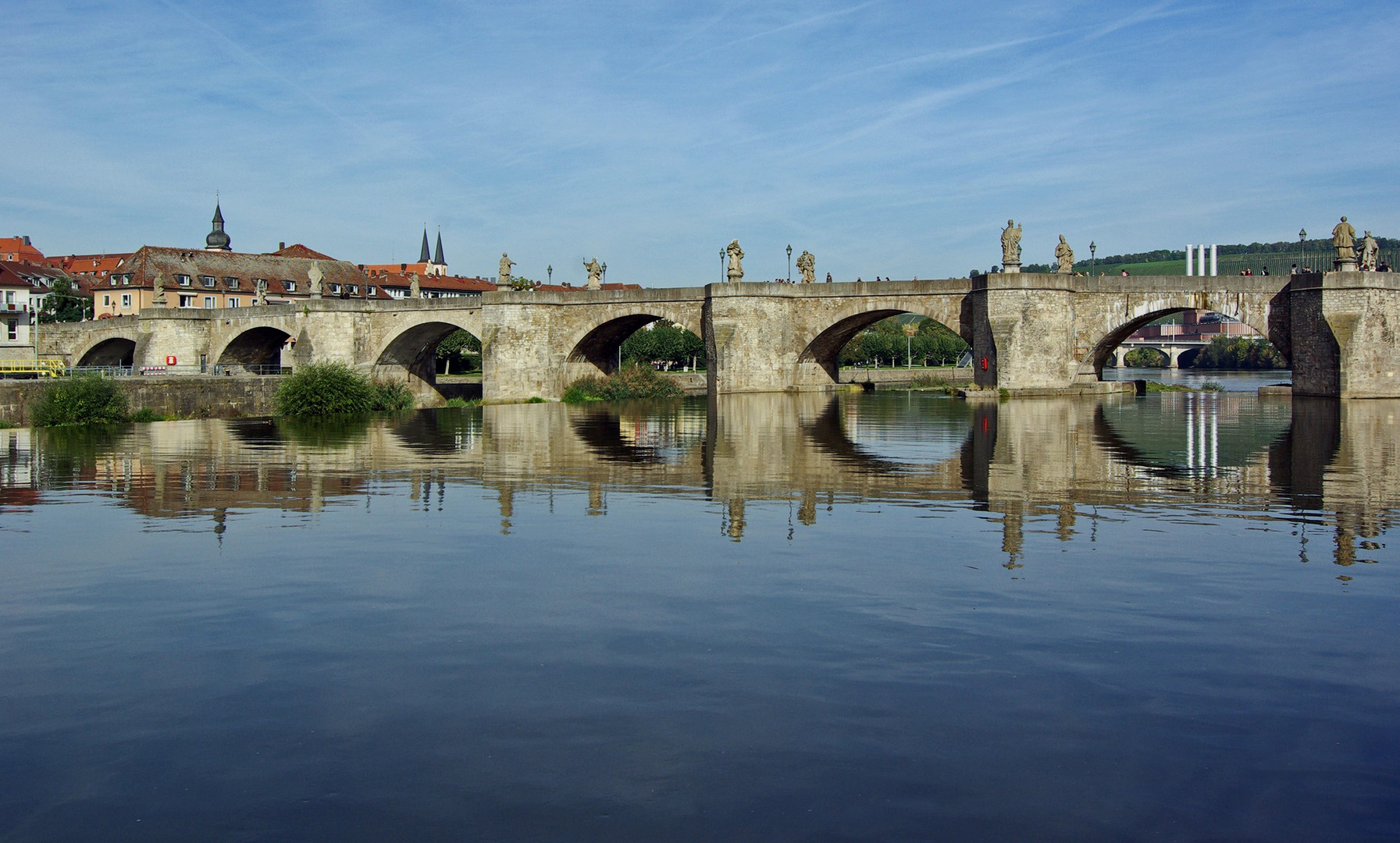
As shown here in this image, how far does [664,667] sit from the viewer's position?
7.59 metres

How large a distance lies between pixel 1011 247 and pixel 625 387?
18.6 metres

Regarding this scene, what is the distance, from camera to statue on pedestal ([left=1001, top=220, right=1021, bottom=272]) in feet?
144

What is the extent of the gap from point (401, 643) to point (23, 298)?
263ft

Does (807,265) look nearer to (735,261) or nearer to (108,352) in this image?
(735,261)

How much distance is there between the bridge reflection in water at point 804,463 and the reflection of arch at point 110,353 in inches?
1532

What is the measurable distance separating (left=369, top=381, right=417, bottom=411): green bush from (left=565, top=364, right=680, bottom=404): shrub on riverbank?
7.24 metres

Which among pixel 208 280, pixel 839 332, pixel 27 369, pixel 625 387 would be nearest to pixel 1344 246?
pixel 839 332

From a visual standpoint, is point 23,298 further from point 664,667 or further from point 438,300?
point 664,667

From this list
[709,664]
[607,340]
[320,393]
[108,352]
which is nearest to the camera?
[709,664]

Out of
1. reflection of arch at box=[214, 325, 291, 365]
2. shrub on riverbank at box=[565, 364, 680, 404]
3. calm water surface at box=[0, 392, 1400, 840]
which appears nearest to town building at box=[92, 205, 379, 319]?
reflection of arch at box=[214, 325, 291, 365]

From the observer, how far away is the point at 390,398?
46219 millimetres

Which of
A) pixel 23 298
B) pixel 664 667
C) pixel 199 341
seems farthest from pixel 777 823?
pixel 23 298

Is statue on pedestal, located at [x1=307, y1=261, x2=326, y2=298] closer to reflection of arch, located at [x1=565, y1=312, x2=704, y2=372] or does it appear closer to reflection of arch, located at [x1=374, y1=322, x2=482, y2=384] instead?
reflection of arch, located at [x1=374, y1=322, x2=482, y2=384]

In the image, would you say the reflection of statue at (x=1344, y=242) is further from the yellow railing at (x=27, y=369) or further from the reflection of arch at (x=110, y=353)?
the reflection of arch at (x=110, y=353)
